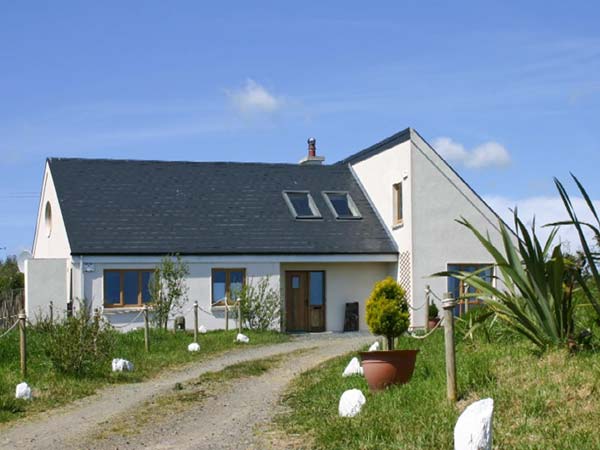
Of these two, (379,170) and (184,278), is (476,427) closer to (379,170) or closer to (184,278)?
(184,278)

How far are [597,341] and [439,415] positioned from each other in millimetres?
2908

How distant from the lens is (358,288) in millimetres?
30516

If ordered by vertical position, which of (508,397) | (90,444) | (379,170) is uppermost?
(379,170)

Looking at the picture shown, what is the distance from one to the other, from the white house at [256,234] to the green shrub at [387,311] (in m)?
16.0

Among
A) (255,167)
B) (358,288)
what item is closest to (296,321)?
(358,288)

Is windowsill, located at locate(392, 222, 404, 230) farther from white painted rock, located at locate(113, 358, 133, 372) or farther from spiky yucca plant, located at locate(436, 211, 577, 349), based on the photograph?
spiky yucca plant, located at locate(436, 211, 577, 349)

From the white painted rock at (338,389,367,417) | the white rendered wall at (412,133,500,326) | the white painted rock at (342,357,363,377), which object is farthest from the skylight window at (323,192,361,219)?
the white painted rock at (338,389,367,417)

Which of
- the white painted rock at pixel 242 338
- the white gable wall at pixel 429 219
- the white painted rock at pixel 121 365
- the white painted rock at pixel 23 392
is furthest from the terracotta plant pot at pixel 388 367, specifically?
the white gable wall at pixel 429 219

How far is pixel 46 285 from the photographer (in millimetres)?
28469

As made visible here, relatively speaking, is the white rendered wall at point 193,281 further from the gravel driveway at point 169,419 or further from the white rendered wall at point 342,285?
the gravel driveway at point 169,419

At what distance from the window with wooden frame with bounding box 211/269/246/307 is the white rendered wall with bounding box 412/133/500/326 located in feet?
17.6

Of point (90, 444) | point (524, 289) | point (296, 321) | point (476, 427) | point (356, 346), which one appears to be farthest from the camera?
point (296, 321)

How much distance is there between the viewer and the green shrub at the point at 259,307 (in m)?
27.5

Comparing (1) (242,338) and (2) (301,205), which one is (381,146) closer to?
(2) (301,205)
